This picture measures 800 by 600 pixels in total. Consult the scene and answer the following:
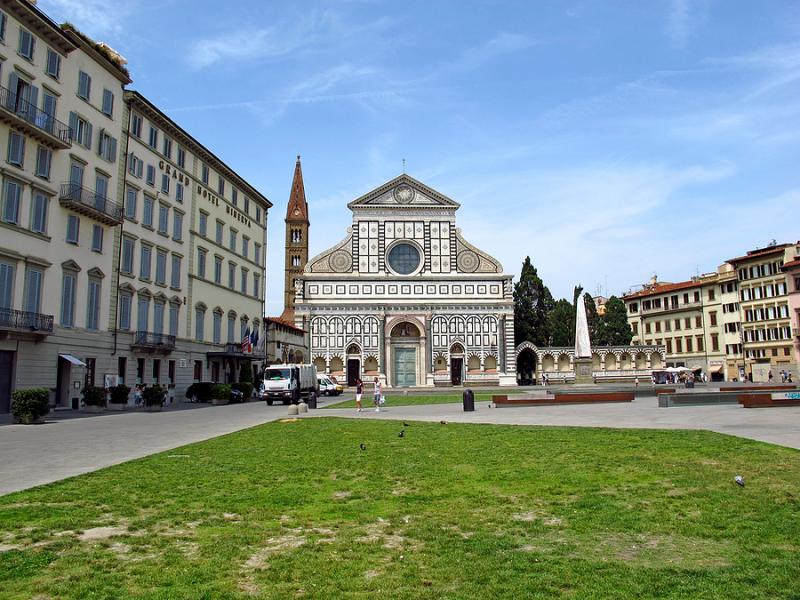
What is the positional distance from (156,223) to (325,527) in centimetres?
3806

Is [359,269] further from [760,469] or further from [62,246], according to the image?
[760,469]

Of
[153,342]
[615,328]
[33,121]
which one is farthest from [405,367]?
[33,121]

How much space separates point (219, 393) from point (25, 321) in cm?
1497

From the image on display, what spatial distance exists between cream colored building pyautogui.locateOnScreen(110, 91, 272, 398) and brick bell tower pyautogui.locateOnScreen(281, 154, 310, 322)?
162 ft

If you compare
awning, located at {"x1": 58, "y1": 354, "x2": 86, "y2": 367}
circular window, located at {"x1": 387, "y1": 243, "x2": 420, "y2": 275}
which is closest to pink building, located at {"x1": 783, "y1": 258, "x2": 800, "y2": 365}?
circular window, located at {"x1": 387, "y1": 243, "x2": 420, "y2": 275}

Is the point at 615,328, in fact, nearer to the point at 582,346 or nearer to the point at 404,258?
the point at 404,258

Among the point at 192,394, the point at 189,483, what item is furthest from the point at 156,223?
the point at 189,483

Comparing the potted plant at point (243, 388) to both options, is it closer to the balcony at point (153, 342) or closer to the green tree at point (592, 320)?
the balcony at point (153, 342)

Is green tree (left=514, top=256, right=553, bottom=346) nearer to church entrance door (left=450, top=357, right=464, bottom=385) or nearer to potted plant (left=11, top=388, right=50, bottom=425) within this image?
church entrance door (left=450, top=357, right=464, bottom=385)

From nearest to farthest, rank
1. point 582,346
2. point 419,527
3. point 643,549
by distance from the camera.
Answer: point 643,549
point 419,527
point 582,346

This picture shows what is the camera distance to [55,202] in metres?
31.6

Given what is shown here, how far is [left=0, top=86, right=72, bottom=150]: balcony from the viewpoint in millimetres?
28062

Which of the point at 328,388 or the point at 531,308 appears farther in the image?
the point at 531,308

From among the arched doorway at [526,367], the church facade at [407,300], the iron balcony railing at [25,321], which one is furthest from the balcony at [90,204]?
the arched doorway at [526,367]
